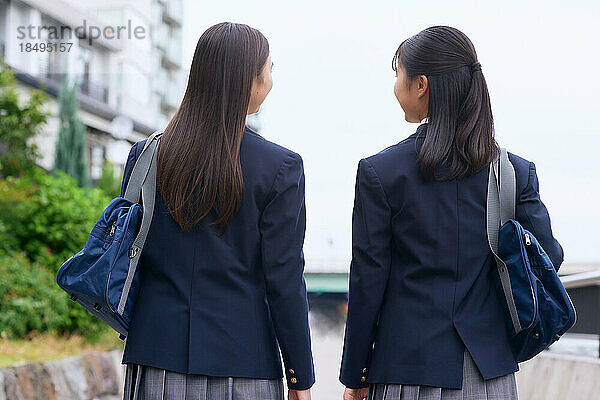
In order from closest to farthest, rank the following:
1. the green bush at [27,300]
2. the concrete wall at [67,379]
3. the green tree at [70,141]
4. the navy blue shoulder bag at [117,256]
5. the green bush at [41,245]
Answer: the navy blue shoulder bag at [117,256] < the concrete wall at [67,379] < the green bush at [27,300] < the green bush at [41,245] < the green tree at [70,141]

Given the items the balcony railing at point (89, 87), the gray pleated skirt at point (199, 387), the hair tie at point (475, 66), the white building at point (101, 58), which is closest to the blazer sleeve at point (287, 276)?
the gray pleated skirt at point (199, 387)

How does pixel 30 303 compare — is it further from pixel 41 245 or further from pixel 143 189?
pixel 143 189

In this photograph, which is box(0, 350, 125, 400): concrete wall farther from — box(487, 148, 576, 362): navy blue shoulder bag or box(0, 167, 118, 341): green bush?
box(487, 148, 576, 362): navy blue shoulder bag

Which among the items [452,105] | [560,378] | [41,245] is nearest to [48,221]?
[41,245]

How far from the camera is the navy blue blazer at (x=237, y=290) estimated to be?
245 centimetres

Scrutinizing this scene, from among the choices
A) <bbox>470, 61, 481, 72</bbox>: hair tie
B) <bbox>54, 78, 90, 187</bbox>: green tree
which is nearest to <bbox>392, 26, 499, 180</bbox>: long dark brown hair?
<bbox>470, 61, 481, 72</bbox>: hair tie

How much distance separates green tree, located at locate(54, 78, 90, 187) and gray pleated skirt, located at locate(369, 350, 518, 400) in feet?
57.2

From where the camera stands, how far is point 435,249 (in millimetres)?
2537

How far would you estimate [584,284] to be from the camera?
17.1 ft

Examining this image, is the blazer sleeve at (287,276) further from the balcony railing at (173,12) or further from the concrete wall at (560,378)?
the balcony railing at (173,12)

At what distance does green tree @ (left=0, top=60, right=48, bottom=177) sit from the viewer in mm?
9289

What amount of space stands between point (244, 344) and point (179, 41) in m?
39.5

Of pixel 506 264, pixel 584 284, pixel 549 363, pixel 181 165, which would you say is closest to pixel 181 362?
pixel 181 165

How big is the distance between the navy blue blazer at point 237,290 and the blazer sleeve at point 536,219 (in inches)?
29.0
